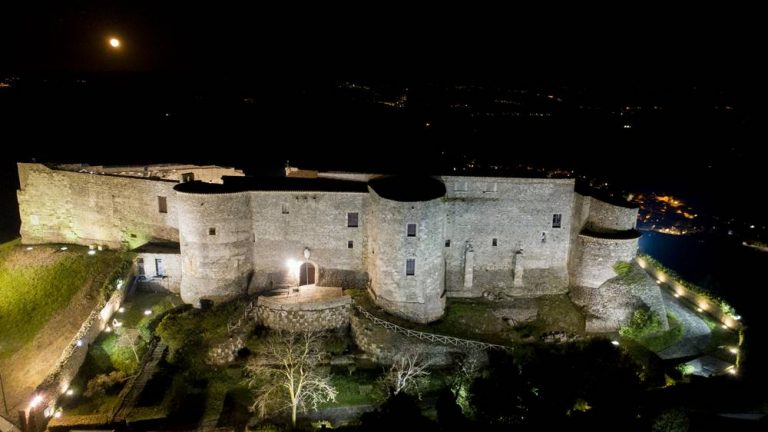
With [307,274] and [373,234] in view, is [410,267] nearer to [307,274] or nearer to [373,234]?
[373,234]

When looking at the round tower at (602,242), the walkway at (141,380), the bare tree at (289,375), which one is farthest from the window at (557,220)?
the walkway at (141,380)

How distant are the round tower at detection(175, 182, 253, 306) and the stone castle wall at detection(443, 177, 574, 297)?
36.4 feet

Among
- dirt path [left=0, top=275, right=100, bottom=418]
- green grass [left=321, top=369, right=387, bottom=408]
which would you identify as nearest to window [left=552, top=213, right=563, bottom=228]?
green grass [left=321, top=369, right=387, bottom=408]

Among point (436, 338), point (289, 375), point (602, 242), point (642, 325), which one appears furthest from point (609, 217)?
point (289, 375)

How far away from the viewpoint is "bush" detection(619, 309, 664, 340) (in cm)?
2730

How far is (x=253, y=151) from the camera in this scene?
52.6 metres

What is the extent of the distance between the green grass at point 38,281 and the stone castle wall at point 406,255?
48.1 ft

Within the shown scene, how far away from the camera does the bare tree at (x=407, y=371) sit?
74.3ft

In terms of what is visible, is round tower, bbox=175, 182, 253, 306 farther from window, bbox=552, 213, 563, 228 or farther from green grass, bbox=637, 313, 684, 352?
green grass, bbox=637, 313, 684, 352

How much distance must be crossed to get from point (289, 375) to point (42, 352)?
12890 millimetres

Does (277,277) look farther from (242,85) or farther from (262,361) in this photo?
(242,85)

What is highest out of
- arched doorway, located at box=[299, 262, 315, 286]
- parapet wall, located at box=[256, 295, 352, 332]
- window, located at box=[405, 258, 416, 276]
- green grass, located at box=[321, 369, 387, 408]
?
window, located at box=[405, 258, 416, 276]

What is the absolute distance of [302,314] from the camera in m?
25.4

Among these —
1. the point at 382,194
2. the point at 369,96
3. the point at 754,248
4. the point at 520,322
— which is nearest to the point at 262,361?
the point at 382,194
